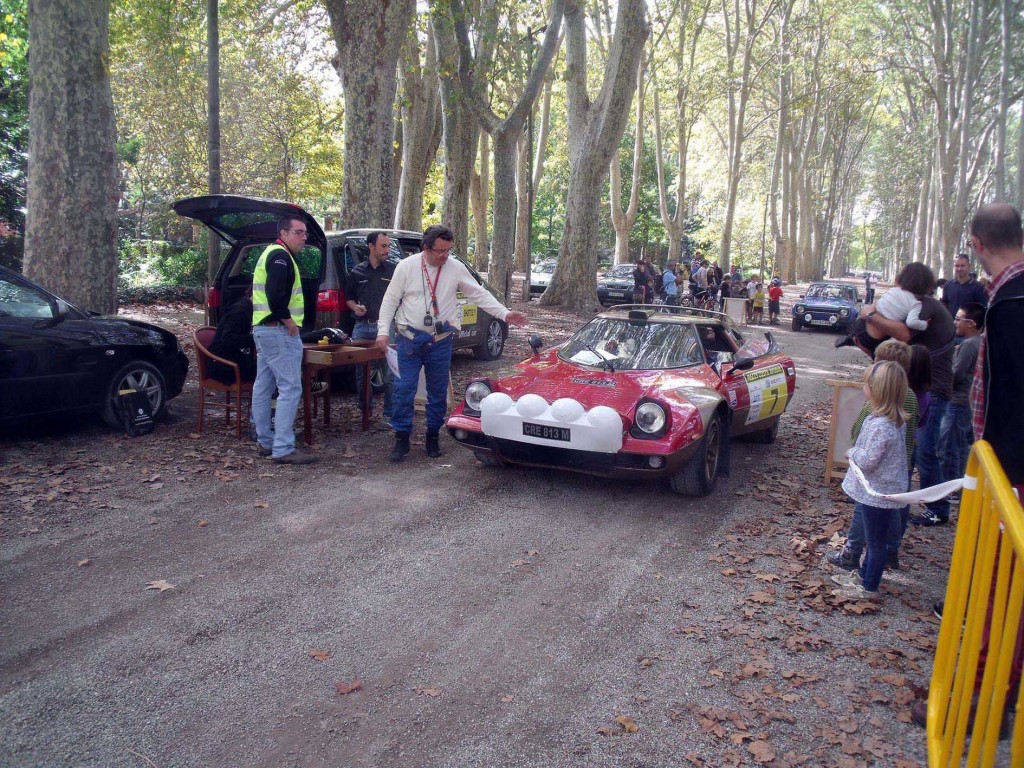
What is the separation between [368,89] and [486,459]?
261 inches

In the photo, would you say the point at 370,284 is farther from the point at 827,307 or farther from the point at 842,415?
the point at 827,307

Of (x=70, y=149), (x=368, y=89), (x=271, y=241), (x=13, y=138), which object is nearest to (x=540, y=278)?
→ (x=13, y=138)

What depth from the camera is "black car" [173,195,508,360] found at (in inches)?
296

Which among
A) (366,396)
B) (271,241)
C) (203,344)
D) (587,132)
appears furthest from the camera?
(587,132)

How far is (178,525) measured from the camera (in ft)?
17.7

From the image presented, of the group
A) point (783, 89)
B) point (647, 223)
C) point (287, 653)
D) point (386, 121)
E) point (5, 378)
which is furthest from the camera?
point (647, 223)

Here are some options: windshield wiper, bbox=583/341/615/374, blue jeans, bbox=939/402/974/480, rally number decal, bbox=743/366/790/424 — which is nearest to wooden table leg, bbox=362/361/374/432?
windshield wiper, bbox=583/341/615/374

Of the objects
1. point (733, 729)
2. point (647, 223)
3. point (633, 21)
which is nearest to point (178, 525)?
point (733, 729)

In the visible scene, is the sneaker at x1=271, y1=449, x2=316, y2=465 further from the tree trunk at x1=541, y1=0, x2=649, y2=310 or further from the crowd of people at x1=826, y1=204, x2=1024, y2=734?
the tree trunk at x1=541, y1=0, x2=649, y2=310

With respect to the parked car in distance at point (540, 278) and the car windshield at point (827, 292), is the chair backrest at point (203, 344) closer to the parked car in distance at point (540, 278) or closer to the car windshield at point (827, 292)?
the car windshield at point (827, 292)

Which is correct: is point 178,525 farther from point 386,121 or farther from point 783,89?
point 783,89

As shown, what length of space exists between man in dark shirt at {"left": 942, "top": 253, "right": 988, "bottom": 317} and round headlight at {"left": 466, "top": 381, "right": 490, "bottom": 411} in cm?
573

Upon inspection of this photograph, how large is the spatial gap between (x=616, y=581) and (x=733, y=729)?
4.81 feet

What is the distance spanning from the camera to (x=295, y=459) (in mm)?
6875
